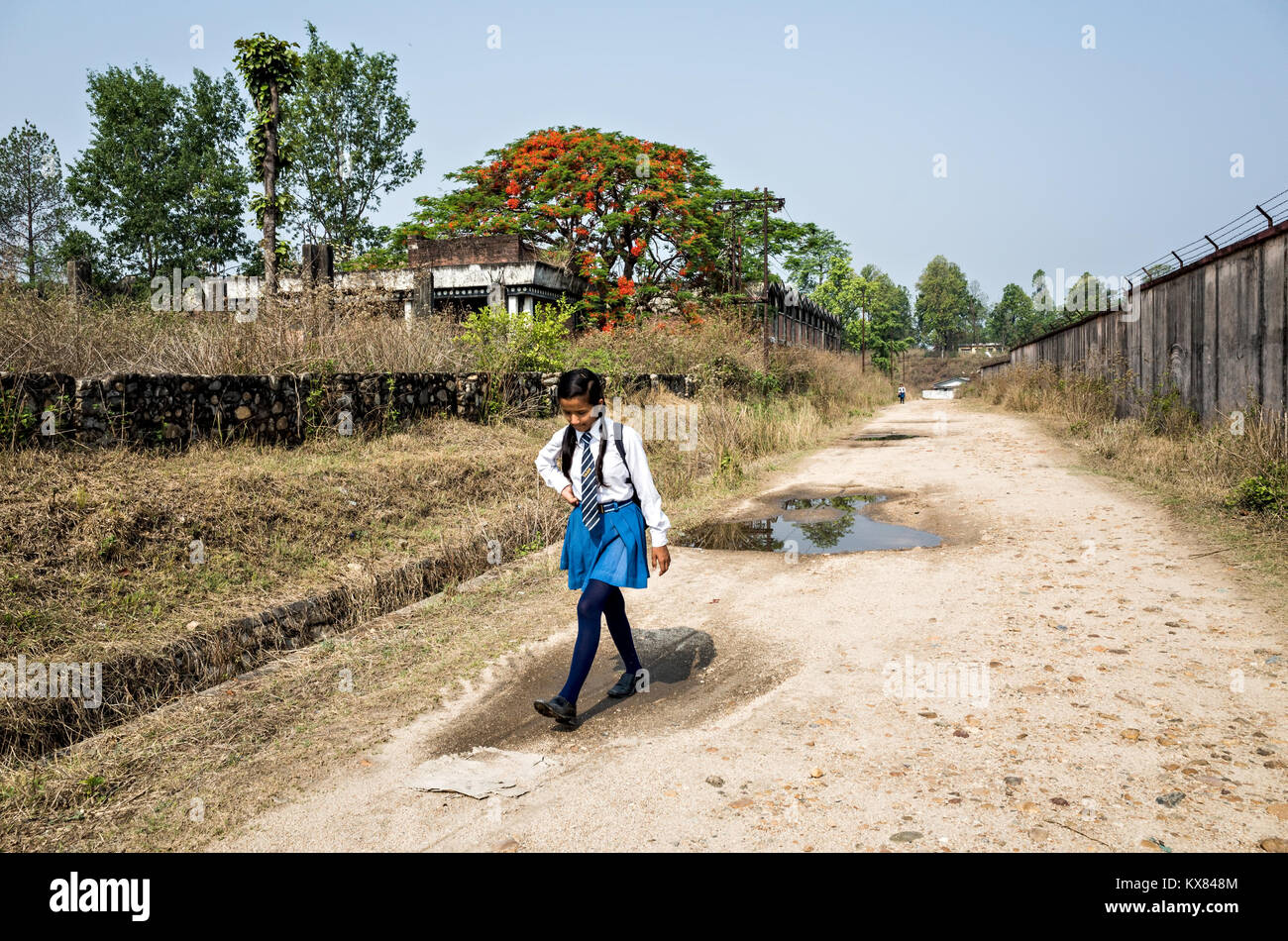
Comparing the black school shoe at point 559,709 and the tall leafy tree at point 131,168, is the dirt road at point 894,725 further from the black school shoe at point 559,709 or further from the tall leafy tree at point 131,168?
the tall leafy tree at point 131,168

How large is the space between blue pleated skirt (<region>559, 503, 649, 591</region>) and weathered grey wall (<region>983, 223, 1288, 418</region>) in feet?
32.6

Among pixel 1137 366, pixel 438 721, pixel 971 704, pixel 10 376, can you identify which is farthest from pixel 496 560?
pixel 1137 366

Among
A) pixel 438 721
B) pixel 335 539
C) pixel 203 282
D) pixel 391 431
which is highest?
pixel 203 282

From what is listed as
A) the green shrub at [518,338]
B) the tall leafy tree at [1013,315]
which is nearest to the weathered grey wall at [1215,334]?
the green shrub at [518,338]

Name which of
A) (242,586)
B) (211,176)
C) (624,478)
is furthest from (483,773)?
(211,176)

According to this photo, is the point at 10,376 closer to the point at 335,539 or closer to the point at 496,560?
the point at 335,539

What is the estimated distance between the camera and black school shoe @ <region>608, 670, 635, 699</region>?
4.54 meters

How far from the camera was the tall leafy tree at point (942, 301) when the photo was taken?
114312 mm

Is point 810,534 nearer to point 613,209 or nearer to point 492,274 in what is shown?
point 492,274

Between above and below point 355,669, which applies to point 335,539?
above

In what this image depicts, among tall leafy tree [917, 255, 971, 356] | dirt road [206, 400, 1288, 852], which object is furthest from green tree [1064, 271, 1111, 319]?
tall leafy tree [917, 255, 971, 356]

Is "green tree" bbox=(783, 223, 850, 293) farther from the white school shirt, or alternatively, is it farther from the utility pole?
the white school shirt

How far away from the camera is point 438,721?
4.29 metres

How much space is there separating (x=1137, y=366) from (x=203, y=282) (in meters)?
25.9
